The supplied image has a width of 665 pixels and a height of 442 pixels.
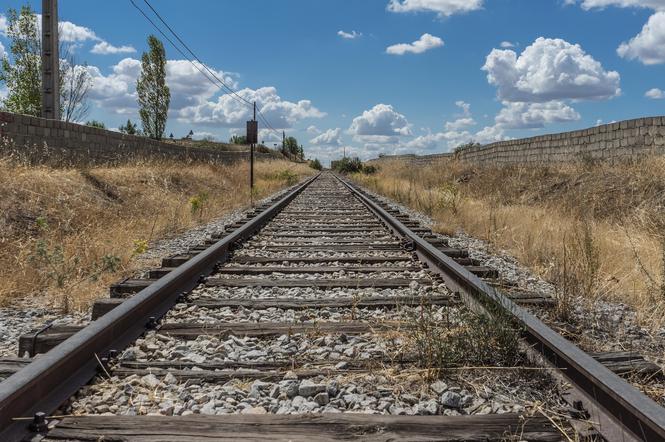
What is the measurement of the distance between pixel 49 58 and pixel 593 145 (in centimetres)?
1557

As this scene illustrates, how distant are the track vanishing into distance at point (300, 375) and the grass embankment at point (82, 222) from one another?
1112mm

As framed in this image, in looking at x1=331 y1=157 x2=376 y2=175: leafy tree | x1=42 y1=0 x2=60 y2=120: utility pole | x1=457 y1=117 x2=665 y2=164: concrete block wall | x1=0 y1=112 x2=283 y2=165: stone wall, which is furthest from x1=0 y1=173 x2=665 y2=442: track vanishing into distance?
x1=331 y1=157 x2=376 y2=175: leafy tree

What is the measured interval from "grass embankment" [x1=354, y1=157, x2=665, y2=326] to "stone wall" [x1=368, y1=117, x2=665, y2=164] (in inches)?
40.2

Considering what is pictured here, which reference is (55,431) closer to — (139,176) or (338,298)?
(338,298)

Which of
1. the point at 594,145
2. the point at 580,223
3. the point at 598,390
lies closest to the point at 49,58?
the point at 580,223

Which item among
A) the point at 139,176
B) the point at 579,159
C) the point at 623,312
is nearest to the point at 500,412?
the point at 623,312

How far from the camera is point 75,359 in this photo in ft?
8.51

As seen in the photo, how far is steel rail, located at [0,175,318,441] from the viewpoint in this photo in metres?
2.07

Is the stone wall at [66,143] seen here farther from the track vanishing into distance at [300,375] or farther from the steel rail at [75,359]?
the track vanishing into distance at [300,375]

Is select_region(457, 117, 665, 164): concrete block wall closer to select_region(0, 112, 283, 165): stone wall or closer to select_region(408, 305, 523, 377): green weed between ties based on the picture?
select_region(408, 305, 523, 377): green weed between ties

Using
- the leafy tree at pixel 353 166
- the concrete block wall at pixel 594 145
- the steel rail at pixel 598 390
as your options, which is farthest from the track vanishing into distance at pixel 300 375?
the leafy tree at pixel 353 166

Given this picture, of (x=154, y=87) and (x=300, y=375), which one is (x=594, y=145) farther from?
(x=154, y=87)

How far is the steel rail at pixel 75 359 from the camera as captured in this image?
2.07 meters

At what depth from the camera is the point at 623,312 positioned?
4027mm
